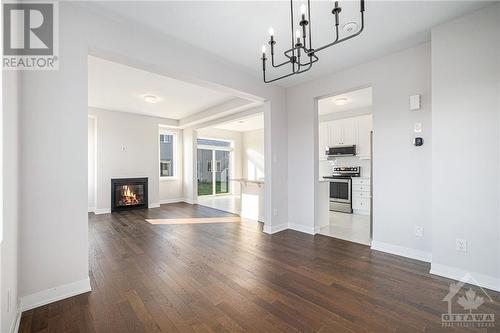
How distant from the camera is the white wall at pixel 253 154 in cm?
951

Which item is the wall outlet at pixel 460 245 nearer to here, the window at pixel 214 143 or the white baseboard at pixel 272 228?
the white baseboard at pixel 272 228

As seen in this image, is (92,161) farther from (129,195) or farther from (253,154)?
(253,154)

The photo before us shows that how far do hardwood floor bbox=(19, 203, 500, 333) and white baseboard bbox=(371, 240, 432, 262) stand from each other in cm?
12

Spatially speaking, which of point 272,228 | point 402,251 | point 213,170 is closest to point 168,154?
point 213,170

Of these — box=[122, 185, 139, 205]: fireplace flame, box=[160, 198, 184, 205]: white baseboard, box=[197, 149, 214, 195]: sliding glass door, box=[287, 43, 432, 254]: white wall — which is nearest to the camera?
box=[287, 43, 432, 254]: white wall

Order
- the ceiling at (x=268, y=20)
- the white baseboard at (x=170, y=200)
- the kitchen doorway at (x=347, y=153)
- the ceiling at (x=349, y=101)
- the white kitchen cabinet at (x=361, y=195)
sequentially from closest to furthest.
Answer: the ceiling at (x=268, y=20) → the ceiling at (x=349, y=101) → the kitchen doorway at (x=347, y=153) → the white kitchen cabinet at (x=361, y=195) → the white baseboard at (x=170, y=200)

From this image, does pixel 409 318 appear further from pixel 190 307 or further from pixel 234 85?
pixel 234 85

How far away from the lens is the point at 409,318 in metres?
1.77

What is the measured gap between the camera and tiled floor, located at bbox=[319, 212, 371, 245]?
3804 mm

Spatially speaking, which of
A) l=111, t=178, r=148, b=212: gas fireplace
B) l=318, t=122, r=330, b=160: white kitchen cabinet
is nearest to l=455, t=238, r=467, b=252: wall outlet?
l=318, t=122, r=330, b=160: white kitchen cabinet

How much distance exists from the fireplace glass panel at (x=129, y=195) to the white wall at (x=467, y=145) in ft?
21.9

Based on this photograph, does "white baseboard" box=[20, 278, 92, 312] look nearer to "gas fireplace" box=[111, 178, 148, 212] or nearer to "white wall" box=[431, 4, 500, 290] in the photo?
"white wall" box=[431, 4, 500, 290]

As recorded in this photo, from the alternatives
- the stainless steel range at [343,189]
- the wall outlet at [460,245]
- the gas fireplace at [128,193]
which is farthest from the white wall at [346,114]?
the gas fireplace at [128,193]

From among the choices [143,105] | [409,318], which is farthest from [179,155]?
[409,318]
